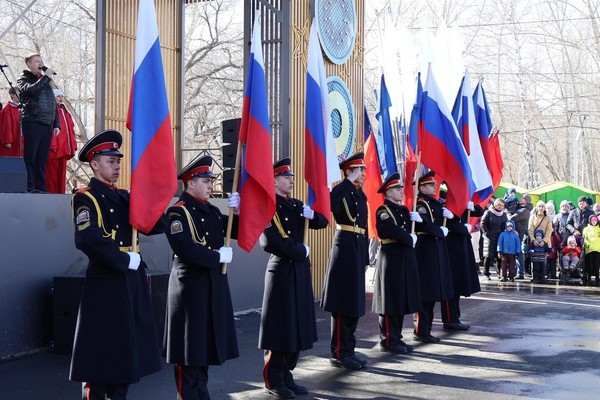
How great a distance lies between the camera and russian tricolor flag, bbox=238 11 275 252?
620cm

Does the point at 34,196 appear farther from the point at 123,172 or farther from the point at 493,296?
the point at 493,296

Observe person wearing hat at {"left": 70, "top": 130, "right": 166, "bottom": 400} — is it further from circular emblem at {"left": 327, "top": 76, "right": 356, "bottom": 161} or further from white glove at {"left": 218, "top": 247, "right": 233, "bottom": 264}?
circular emblem at {"left": 327, "top": 76, "right": 356, "bottom": 161}

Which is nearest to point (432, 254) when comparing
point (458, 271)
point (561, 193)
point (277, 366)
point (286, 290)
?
point (458, 271)

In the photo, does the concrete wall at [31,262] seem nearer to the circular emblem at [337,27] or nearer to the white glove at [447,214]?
the white glove at [447,214]

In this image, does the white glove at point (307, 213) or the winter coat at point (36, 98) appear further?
the winter coat at point (36, 98)

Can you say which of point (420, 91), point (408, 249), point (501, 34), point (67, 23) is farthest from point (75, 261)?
point (501, 34)

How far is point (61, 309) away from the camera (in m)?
8.15

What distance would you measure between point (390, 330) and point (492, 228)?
9.09 metres

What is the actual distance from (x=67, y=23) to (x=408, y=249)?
19335 millimetres

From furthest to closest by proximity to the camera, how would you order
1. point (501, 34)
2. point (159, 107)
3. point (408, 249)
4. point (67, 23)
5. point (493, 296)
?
point (501, 34) → point (67, 23) → point (493, 296) → point (408, 249) → point (159, 107)

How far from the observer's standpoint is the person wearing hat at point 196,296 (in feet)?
18.6

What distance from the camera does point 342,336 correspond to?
26.0 feet

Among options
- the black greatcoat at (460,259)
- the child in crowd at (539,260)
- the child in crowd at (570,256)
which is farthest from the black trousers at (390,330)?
the child in crowd at (570,256)

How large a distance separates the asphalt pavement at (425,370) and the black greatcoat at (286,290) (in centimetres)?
47
